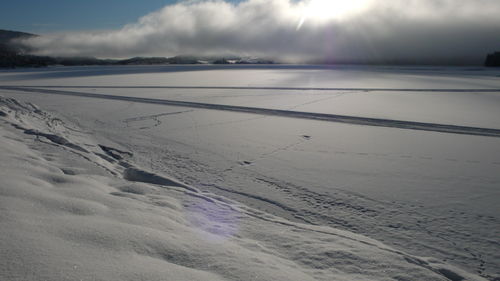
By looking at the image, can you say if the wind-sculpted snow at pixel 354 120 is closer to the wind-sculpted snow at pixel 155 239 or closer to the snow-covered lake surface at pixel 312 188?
the snow-covered lake surface at pixel 312 188

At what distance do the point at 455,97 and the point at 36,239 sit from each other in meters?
11.8

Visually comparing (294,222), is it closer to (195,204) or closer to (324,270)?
(324,270)

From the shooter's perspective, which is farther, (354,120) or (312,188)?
(354,120)

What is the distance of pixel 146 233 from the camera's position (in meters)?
1.98

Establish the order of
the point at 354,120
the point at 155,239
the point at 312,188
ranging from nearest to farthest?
the point at 155,239, the point at 312,188, the point at 354,120

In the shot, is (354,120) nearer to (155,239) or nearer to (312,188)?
(312,188)

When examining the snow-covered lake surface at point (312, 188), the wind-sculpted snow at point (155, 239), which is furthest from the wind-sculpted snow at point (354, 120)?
the wind-sculpted snow at point (155, 239)

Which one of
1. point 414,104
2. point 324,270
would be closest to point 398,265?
point 324,270

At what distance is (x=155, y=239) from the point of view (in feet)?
6.30

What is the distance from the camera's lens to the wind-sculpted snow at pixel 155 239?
5.13ft

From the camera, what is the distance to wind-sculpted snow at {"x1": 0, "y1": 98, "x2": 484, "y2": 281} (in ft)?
5.13

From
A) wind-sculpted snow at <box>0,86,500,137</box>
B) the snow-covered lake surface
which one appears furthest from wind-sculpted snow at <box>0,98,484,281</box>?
wind-sculpted snow at <box>0,86,500,137</box>

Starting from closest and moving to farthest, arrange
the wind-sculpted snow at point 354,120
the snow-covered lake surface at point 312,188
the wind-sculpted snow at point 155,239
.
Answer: the wind-sculpted snow at point 155,239
the snow-covered lake surface at point 312,188
the wind-sculpted snow at point 354,120

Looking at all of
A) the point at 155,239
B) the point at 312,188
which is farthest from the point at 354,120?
the point at 155,239
